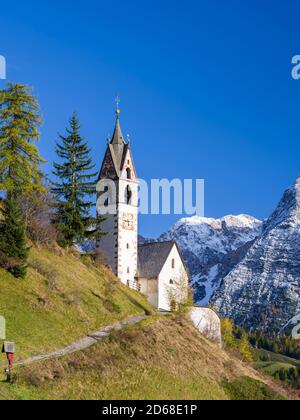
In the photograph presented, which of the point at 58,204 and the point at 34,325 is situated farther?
the point at 58,204

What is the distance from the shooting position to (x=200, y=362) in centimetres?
4431

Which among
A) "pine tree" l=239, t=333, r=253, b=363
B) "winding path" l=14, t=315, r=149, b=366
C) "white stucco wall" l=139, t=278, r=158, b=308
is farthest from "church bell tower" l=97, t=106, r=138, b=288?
"pine tree" l=239, t=333, r=253, b=363

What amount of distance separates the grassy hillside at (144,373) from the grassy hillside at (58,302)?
250cm

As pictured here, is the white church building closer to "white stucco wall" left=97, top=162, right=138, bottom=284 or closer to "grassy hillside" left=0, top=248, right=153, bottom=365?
"white stucco wall" left=97, top=162, right=138, bottom=284

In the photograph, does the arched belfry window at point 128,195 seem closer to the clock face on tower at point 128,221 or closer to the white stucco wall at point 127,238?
the white stucco wall at point 127,238

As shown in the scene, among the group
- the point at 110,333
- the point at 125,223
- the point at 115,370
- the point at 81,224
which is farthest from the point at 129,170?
the point at 115,370

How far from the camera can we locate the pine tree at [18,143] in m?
52.5

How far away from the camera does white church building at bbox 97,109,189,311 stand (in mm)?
71500

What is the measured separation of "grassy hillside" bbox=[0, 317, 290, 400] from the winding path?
717 mm

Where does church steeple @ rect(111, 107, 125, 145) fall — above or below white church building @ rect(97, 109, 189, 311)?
above

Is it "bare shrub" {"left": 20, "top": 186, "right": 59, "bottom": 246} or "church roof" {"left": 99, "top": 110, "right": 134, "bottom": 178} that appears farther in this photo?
"church roof" {"left": 99, "top": 110, "right": 134, "bottom": 178}

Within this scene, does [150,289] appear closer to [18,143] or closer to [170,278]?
[170,278]
